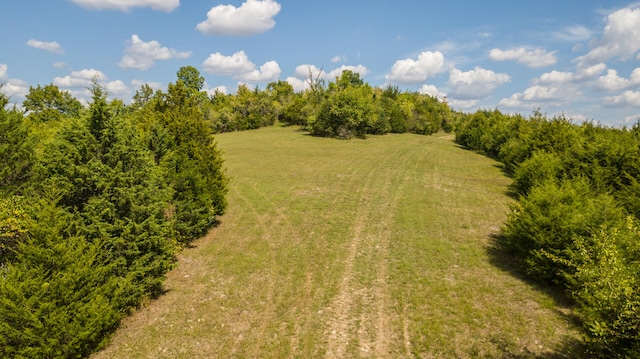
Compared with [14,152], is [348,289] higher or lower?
lower

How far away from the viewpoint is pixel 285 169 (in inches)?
1492

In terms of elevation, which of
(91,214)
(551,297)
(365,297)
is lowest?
(365,297)

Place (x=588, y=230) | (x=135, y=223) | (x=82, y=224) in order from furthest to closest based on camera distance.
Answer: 1. (x=588, y=230)
2. (x=135, y=223)
3. (x=82, y=224)

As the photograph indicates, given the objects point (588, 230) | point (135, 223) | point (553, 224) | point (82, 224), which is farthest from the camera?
point (553, 224)

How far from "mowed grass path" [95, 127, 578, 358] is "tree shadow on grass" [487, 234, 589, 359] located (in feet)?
0.38

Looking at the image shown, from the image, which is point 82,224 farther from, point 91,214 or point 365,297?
point 365,297

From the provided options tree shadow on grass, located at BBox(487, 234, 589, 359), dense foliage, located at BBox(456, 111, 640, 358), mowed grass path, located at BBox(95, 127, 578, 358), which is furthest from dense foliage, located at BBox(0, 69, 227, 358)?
dense foliage, located at BBox(456, 111, 640, 358)

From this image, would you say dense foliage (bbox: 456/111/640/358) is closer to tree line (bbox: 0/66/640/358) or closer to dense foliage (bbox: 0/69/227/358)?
tree line (bbox: 0/66/640/358)

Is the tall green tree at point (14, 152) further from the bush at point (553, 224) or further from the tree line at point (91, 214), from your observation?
the bush at point (553, 224)

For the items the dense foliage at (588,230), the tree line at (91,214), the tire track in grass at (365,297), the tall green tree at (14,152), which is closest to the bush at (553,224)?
the dense foliage at (588,230)

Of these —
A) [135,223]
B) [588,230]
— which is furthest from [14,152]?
[588,230]

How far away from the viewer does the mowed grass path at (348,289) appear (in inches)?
420

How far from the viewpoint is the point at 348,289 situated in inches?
553

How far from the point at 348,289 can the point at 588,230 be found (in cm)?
957
